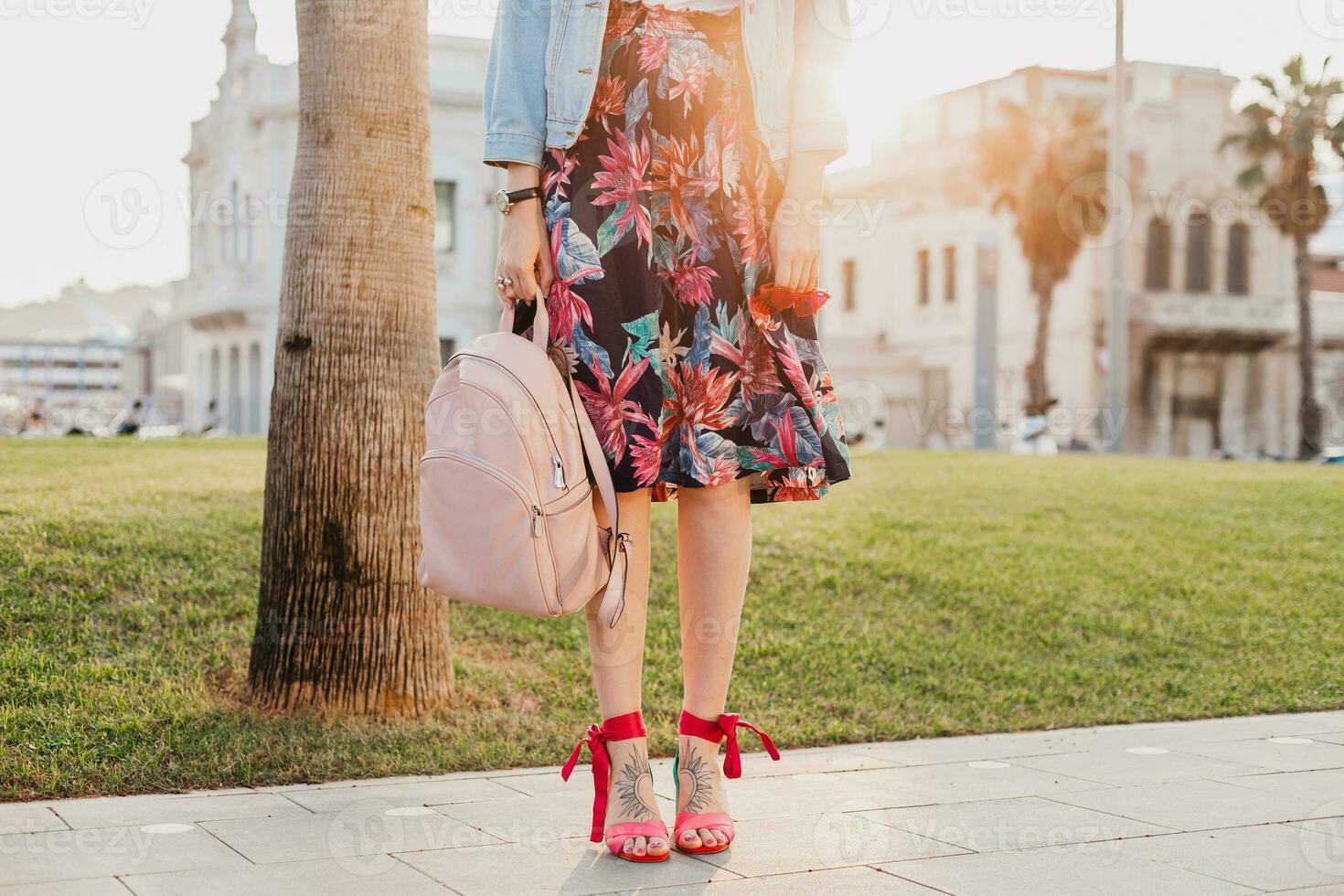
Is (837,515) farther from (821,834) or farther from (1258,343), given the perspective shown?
(1258,343)

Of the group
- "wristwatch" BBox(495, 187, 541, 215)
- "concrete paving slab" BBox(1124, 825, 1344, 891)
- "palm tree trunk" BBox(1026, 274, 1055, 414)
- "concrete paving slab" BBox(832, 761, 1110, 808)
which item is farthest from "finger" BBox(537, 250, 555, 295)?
"palm tree trunk" BBox(1026, 274, 1055, 414)

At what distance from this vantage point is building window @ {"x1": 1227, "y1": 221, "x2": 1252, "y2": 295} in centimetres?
3794

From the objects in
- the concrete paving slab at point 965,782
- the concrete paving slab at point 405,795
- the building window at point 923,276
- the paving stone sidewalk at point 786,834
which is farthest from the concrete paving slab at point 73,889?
the building window at point 923,276

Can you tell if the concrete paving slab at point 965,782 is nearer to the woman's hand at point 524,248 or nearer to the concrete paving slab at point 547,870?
the concrete paving slab at point 547,870

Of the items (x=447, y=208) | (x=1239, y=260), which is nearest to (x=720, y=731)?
(x=447, y=208)

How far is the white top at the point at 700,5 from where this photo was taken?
2.78 meters

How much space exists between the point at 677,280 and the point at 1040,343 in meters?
33.5

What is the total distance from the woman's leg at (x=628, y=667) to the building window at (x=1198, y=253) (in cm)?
3762

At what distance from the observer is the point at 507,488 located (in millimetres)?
2494

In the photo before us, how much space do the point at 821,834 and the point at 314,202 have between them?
234 cm

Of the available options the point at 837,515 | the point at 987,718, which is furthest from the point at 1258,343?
the point at 987,718

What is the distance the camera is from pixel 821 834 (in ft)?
9.28

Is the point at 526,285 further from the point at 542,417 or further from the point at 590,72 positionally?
the point at 590,72

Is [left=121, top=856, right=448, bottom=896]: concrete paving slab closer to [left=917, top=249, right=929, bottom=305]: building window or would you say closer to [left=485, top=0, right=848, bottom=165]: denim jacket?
[left=485, top=0, right=848, bottom=165]: denim jacket
